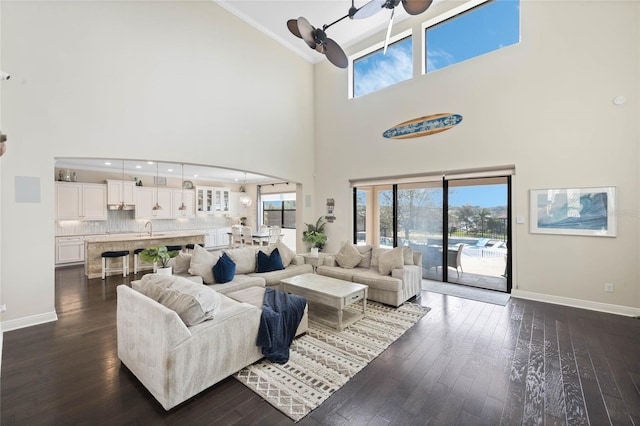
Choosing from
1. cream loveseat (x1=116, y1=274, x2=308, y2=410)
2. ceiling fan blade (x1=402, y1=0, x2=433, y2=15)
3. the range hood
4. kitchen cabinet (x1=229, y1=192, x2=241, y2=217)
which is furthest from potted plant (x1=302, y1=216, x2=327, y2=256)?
the range hood

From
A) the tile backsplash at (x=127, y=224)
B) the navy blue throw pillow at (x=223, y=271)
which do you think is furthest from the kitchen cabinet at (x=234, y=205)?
the navy blue throw pillow at (x=223, y=271)

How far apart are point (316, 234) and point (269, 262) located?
2.66 meters

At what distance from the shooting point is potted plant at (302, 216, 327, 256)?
23.6 ft

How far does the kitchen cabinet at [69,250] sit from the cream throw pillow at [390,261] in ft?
27.0

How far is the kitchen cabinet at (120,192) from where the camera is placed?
8250mm

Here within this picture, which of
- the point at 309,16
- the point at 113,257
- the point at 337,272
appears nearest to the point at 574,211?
the point at 337,272

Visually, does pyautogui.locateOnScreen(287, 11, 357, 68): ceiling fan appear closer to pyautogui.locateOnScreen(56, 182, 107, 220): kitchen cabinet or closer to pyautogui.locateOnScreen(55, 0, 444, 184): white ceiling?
pyautogui.locateOnScreen(55, 0, 444, 184): white ceiling

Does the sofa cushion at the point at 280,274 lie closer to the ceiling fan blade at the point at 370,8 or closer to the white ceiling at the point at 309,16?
the ceiling fan blade at the point at 370,8

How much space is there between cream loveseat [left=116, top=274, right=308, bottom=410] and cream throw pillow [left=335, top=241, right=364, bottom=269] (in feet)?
8.69

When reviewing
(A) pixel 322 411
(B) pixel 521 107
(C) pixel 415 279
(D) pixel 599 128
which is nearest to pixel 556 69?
(B) pixel 521 107

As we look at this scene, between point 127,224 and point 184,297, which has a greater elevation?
point 127,224

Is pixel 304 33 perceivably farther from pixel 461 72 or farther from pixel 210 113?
pixel 461 72

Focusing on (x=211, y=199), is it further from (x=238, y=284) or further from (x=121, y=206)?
(x=238, y=284)

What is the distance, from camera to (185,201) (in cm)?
1012
